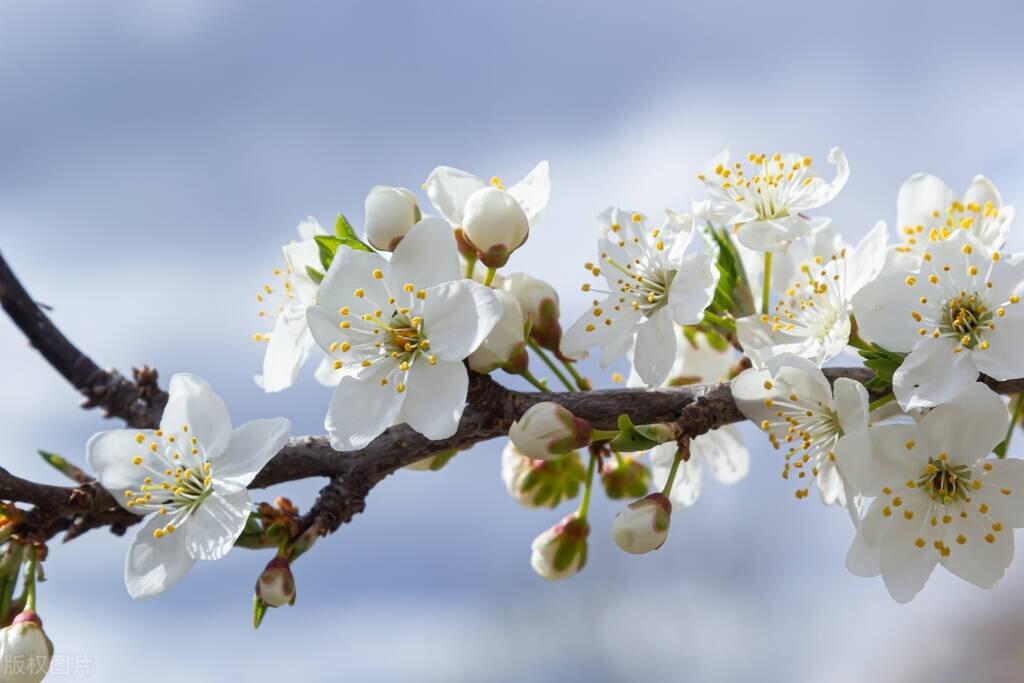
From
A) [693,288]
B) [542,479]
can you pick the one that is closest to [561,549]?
[542,479]

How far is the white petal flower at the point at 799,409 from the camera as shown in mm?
1458

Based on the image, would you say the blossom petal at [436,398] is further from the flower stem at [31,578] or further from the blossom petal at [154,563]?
the flower stem at [31,578]

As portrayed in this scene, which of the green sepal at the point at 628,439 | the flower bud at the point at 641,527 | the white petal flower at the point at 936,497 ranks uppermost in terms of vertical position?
the green sepal at the point at 628,439

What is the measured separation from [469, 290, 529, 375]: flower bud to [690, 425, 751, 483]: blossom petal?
924 millimetres

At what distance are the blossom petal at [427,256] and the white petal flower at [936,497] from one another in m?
0.63

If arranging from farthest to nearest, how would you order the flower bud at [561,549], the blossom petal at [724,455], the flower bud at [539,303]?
the blossom petal at [724,455] < the flower bud at [561,549] < the flower bud at [539,303]

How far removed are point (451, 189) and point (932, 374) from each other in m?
0.81

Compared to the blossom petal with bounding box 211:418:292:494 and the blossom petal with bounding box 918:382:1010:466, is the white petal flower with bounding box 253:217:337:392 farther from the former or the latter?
the blossom petal with bounding box 918:382:1010:466

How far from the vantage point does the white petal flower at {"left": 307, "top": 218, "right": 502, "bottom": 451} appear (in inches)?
54.4

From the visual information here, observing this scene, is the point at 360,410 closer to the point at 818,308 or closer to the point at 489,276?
the point at 489,276

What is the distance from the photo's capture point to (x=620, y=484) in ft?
6.95

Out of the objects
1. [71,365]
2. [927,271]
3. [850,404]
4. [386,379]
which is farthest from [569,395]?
[71,365]

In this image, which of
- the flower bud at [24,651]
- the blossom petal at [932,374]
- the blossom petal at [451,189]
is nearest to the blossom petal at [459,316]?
the blossom petal at [451,189]

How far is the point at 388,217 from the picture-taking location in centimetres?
148
